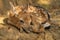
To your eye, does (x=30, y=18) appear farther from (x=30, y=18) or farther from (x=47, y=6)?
(x=47, y=6)

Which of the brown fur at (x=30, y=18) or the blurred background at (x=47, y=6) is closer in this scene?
the brown fur at (x=30, y=18)

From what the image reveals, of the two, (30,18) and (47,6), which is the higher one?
(30,18)

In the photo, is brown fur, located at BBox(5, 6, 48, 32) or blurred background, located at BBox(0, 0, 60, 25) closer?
brown fur, located at BBox(5, 6, 48, 32)

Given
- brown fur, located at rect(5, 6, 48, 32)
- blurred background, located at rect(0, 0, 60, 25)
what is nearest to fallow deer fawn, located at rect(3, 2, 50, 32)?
brown fur, located at rect(5, 6, 48, 32)

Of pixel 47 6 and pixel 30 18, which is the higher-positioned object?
pixel 30 18

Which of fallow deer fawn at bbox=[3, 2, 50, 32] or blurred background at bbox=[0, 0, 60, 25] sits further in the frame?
blurred background at bbox=[0, 0, 60, 25]

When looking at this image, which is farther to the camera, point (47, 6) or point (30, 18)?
point (47, 6)

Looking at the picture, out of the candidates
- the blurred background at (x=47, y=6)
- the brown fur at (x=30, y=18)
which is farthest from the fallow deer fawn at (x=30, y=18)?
the blurred background at (x=47, y=6)

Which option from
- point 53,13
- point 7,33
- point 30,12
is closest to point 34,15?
point 30,12

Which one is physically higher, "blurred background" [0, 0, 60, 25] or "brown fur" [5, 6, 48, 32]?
"brown fur" [5, 6, 48, 32]

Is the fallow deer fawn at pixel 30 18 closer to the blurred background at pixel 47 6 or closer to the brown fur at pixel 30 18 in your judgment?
the brown fur at pixel 30 18

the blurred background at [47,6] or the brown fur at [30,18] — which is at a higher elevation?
the brown fur at [30,18]

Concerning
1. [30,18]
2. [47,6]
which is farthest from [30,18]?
[47,6]

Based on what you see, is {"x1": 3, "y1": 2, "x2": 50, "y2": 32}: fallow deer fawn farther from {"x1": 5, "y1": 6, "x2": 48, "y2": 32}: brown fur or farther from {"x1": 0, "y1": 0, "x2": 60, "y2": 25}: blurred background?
{"x1": 0, "y1": 0, "x2": 60, "y2": 25}: blurred background
